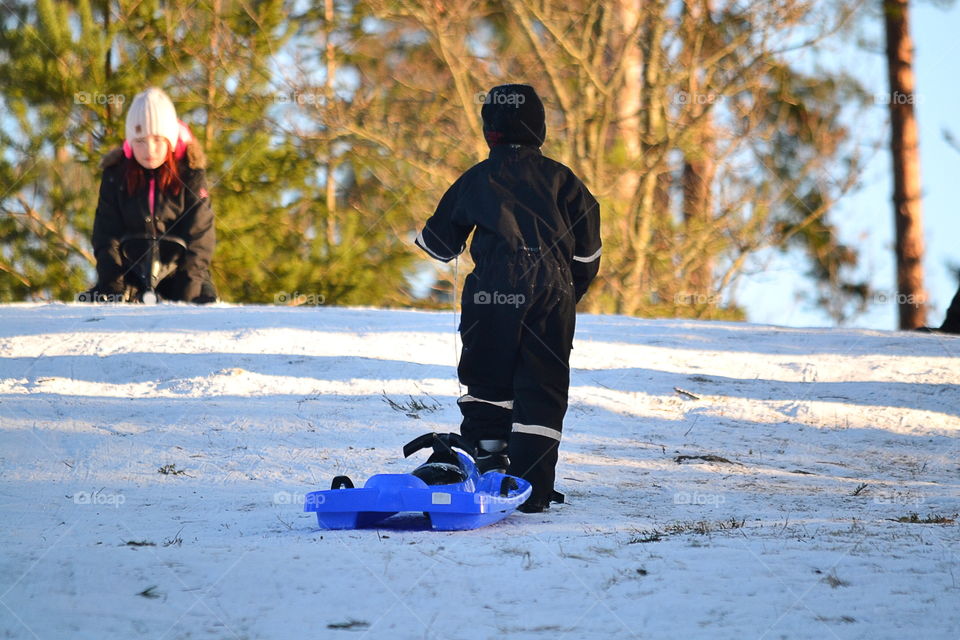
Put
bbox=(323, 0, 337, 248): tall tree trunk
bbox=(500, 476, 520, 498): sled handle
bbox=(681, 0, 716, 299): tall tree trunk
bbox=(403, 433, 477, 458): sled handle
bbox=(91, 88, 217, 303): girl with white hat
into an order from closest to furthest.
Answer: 1. bbox=(500, 476, 520, 498): sled handle
2. bbox=(403, 433, 477, 458): sled handle
3. bbox=(91, 88, 217, 303): girl with white hat
4. bbox=(323, 0, 337, 248): tall tree trunk
5. bbox=(681, 0, 716, 299): tall tree trunk

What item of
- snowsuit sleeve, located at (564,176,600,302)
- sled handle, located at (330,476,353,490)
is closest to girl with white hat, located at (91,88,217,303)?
snowsuit sleeve, located at (564,176,600,302)

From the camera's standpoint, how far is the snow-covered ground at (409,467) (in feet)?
9.73

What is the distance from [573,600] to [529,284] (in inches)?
66.4

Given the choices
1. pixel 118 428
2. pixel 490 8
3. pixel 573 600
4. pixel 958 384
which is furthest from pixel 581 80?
pixel 573 600

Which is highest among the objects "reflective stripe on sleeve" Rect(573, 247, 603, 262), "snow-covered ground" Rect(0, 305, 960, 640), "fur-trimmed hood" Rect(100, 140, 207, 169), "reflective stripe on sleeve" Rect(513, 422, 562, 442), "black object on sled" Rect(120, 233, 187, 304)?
"fur-trimmed hood" Rect(100, 140, 207, 169)

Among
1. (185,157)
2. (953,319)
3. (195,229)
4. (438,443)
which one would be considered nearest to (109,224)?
(195,229)

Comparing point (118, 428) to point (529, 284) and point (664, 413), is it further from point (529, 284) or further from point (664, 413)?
point (664, 413)

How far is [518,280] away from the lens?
4.47 meters

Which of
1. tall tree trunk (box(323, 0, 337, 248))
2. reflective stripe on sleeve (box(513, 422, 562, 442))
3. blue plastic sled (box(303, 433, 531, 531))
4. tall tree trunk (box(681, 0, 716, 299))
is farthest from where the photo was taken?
tall tree trunk (box(681, 0, 716, 299))

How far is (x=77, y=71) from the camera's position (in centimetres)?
1564

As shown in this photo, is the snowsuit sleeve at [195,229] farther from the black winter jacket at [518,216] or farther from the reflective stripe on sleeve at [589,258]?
the reflective stripe on sleeve at [589,258]

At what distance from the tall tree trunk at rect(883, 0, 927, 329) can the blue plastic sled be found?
14123mm

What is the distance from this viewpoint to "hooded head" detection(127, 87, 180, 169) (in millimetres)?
8750

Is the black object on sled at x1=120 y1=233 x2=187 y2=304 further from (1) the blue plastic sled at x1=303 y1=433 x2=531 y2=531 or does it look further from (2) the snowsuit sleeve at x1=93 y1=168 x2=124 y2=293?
(1) the blue plastic sled at x1=303 y1=433 x2=531 y2=531
